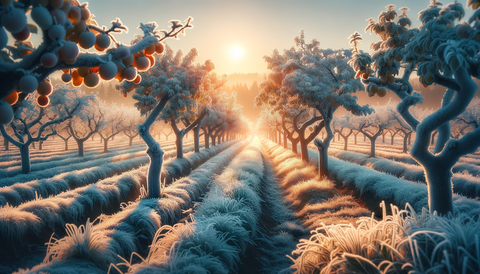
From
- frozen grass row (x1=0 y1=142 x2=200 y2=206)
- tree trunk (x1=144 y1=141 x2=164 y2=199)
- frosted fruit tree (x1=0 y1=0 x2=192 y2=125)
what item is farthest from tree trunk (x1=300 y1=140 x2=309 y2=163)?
frosted fruit tree (x1=0 y1=0 x2=192 y2=125)

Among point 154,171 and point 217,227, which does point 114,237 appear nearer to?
point 217,227

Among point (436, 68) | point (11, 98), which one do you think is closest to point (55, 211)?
point (11, 98)

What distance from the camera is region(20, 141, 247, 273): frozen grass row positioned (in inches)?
129

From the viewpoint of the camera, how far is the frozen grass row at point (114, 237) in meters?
3.27

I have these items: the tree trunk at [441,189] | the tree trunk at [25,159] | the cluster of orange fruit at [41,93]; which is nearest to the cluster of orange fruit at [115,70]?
the cluster of orange fruit at [41,93]

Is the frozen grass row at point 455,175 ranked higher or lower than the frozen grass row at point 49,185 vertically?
lower

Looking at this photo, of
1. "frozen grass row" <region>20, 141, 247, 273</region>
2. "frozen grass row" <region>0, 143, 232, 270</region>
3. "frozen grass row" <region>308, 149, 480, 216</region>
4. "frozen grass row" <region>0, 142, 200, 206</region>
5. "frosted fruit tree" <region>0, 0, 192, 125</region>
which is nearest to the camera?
"frosted fruit tree" <region>0, 0, 192, 125</region>

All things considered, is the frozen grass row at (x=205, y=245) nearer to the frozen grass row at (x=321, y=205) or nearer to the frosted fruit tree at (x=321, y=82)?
the frozen grass row at (x=321, y=205)

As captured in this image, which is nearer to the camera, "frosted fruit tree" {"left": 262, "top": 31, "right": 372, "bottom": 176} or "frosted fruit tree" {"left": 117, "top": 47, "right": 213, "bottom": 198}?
"frosted fruit tree" {"left": 117, "top": 47, "right": 213, "bottom": 198}

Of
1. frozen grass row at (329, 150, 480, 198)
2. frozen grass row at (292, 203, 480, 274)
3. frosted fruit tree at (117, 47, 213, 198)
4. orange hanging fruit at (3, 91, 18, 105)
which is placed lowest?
frozen grass row at (329, 150, 480, 198)

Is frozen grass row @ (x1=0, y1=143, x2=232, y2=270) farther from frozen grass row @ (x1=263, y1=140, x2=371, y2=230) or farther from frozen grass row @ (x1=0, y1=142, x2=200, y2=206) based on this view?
frozen grass row @ (x1=263, y1=140, x2=371, y2=230)

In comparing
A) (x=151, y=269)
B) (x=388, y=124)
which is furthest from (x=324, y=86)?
(x=388, y=124)

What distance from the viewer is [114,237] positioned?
4406mm

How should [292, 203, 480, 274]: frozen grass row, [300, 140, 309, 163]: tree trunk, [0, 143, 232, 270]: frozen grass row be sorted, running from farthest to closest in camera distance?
1. [300, 140, 309, 163]: tree trunk
2. [0, 143, 232, 270]: frozen grass row
3. [292, 203, 480, 274]: frozen grass row
